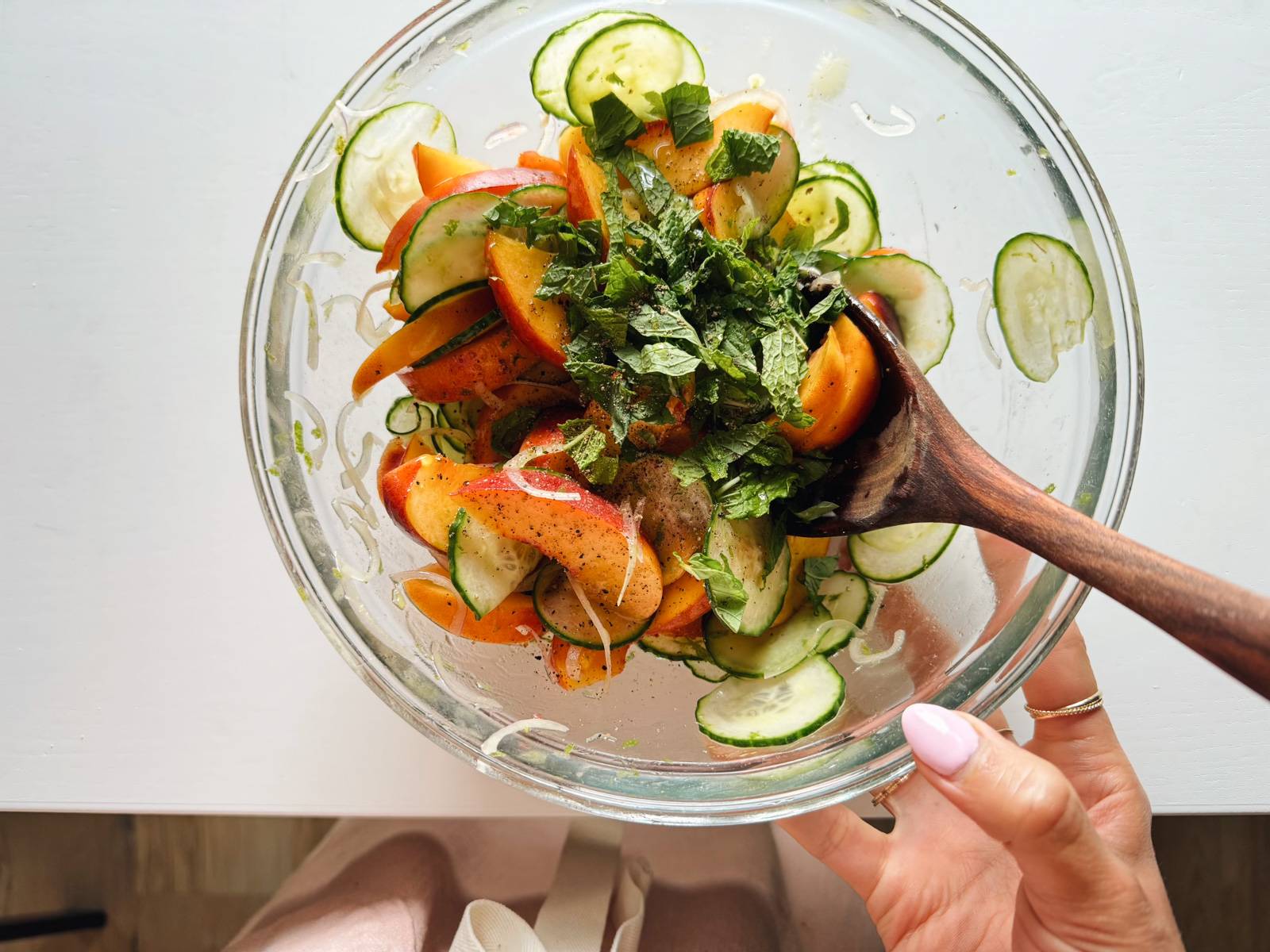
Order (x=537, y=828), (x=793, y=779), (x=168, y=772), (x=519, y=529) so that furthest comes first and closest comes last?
(x=537, y=828)
(x=168, y=772)
(x=793, y=779)
(x=519, y=529)

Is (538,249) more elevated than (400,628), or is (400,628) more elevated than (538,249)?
(538,249)

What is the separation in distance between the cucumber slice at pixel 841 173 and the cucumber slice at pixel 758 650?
24.5 inches

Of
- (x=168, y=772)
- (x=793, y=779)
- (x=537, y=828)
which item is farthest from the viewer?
(x=537, y=828)

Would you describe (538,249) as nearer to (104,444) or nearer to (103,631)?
(104,444)

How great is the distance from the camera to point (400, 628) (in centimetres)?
142

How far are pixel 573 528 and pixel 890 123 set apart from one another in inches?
32.2

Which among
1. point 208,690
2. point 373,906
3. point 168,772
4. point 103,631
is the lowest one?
point 373,906

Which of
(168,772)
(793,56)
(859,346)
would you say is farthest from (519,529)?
(168,772)

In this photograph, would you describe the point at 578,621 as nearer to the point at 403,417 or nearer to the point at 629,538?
the point at 629,538

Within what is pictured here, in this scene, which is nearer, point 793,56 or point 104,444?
point 793,56

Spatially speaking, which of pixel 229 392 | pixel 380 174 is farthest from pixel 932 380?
pixel 229 392

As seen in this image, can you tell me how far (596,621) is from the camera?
1.17 meters

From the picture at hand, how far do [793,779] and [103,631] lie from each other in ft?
4.12

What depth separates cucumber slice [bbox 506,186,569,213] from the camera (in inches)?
46.3
